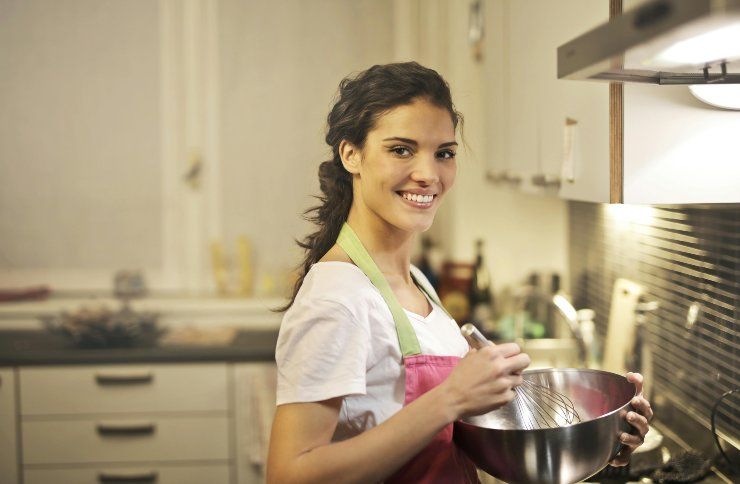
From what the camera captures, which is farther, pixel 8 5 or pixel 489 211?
pixel 8 5

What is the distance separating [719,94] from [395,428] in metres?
0.73

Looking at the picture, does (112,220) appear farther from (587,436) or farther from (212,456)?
(587,436)

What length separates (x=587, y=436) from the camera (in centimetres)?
113

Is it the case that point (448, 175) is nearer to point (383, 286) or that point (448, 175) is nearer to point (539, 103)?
point (383, 286)

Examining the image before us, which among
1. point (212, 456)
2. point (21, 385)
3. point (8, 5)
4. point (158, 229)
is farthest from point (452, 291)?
point (8, 5)

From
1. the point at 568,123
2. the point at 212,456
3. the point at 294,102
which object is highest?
the point at 294,102

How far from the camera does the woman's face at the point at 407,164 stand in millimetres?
1287

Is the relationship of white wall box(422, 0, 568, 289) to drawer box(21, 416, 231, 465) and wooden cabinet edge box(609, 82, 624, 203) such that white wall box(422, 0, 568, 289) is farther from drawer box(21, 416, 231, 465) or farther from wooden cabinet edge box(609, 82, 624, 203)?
wooden cabinet edge box(609, 82, 624, 203)

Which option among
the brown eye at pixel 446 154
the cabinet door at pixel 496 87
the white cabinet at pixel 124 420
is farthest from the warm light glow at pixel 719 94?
the white cabinet at pixel 124 420

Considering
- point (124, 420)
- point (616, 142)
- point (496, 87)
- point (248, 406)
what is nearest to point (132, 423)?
point (124, 420)

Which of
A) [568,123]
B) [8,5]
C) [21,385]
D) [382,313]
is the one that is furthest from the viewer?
[8,5]

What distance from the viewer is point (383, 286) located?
1.28 metres

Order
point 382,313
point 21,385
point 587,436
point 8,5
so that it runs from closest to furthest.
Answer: point 587,436
point 382,313
point 21,385
point 8,5

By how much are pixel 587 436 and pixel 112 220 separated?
300cm
